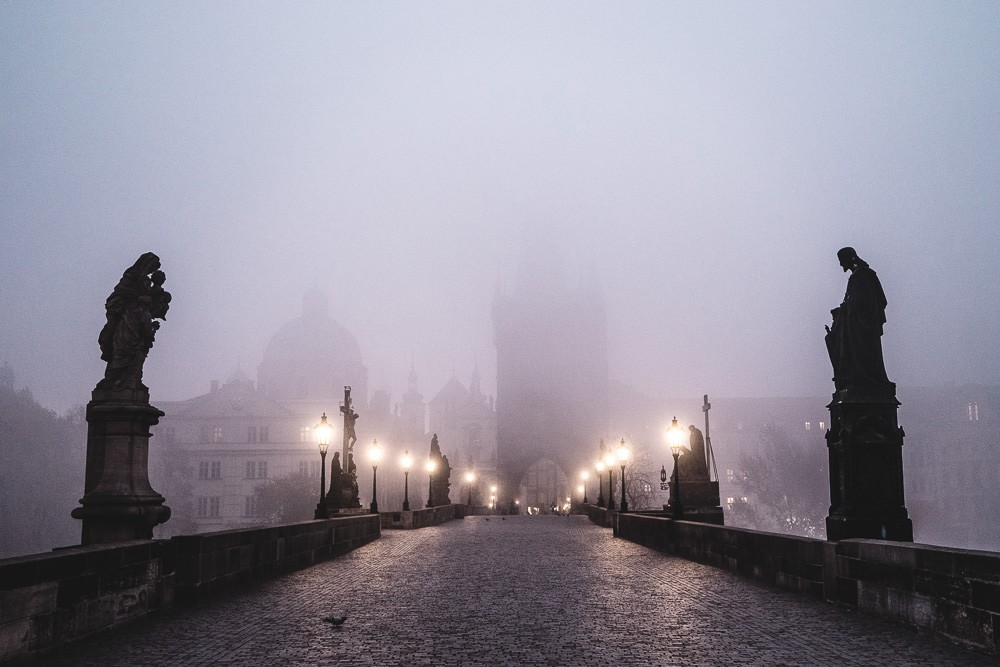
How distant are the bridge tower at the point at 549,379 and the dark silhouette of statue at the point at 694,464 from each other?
2026 inches

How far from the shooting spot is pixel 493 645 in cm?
765

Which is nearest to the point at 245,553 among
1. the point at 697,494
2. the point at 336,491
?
the point at 336,491

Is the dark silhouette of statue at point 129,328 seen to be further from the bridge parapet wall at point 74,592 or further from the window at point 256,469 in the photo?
the window at point 256,469

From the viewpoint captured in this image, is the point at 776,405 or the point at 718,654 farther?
the point at 776,405

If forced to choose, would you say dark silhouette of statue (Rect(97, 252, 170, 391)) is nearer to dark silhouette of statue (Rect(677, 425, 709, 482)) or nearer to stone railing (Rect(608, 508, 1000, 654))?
stone railing (Rect(608, 508, 1000, 654))

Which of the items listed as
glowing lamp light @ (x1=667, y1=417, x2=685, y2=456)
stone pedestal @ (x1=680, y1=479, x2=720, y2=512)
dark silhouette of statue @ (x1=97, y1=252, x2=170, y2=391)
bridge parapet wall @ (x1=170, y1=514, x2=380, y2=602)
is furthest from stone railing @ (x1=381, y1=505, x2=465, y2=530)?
dark silhouette of statue @ (x1=97, y1=252, x2=170, y2=391)

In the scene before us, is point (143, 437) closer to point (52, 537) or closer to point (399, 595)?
point (399, 595)

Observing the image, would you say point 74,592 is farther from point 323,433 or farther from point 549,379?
point 549,379

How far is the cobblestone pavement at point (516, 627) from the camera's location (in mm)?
7129

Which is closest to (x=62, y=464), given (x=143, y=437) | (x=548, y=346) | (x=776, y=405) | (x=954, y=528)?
(x=548, y=346)

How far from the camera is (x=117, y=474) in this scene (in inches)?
456

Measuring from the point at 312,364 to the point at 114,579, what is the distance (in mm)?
116320

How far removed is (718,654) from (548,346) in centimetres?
9865

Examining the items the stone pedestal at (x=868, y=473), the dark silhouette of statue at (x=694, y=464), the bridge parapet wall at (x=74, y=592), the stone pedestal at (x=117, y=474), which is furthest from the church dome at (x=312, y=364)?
the bridge parapet wall at (x=74, y=592)
